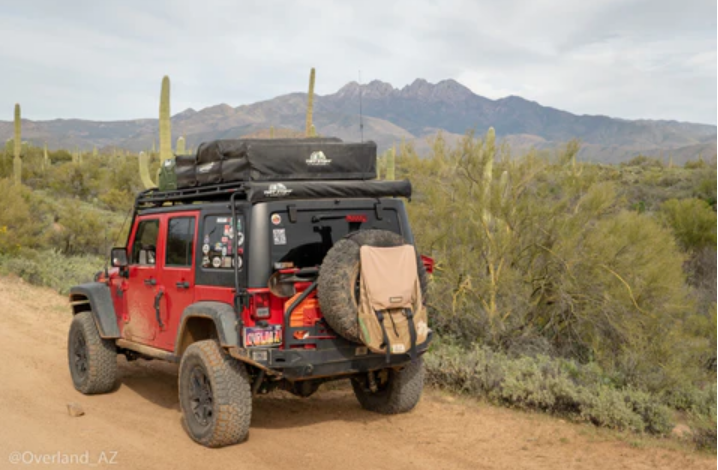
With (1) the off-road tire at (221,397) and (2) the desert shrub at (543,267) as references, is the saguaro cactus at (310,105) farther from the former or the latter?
(1) the off-road tire at (221,397)

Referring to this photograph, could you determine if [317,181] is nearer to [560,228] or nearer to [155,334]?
[155,334]

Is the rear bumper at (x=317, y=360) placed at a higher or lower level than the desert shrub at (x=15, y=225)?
lower

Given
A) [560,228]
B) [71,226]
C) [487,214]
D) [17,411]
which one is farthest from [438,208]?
[71,226]

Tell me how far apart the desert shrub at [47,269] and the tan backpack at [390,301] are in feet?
32.1

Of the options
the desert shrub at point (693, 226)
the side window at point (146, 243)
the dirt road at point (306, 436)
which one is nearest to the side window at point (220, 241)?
the side window at point (146, 243)

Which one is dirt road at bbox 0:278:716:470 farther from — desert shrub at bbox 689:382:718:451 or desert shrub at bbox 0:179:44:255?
desert shrub at bbox 0:179:44:255

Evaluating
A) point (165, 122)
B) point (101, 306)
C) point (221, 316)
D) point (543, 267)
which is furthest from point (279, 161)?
point (165, 122)

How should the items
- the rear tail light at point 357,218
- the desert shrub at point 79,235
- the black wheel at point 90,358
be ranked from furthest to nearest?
the desert shrub at point 79,235, the black wheel at point 90,358, the rear tail light at point 357,218

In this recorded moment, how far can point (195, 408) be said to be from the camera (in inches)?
220

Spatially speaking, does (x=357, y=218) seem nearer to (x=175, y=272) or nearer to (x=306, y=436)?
(x=175, y=272)

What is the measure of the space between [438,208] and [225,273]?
509 cm

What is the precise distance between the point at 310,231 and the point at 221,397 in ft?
5.07

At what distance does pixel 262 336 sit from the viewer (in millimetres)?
5094

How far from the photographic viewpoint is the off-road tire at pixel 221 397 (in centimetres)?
522
